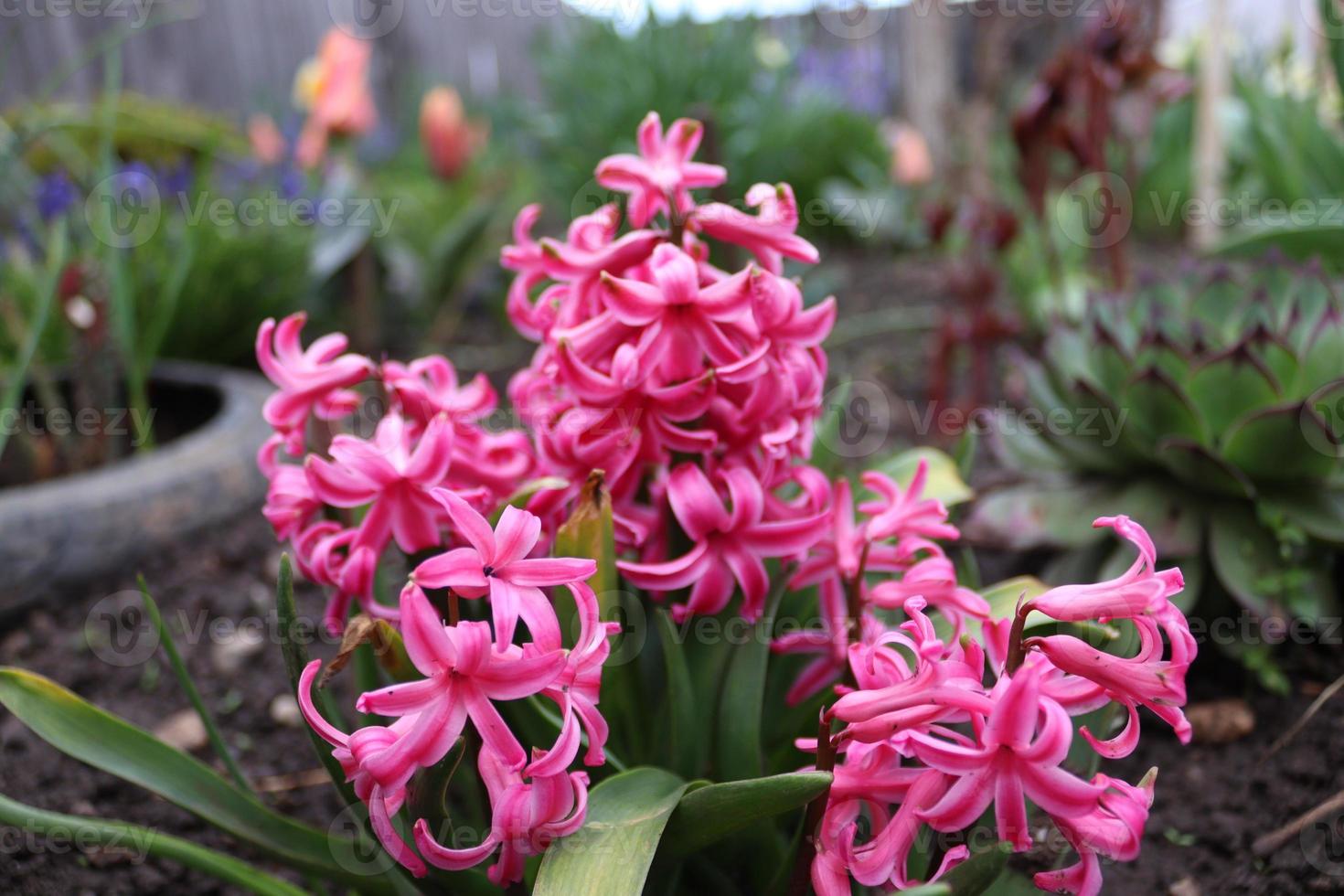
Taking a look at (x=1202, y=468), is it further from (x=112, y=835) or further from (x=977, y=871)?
(x=112, y=835)

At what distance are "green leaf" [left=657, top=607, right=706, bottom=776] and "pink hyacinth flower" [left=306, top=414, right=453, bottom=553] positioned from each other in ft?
0.74

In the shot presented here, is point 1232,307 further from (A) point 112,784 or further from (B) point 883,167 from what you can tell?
(B) point 883,167

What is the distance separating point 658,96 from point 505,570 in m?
4.01

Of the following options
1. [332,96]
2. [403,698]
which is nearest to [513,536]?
[403,698]

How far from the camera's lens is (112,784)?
1415 millimetres

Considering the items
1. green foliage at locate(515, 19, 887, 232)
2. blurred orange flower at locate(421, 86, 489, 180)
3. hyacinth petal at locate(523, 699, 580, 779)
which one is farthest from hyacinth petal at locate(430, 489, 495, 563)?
blurred orange flower at locate(421, 86, 489, 180)

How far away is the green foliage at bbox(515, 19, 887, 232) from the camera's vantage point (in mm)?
4301

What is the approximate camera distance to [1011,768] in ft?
2.24

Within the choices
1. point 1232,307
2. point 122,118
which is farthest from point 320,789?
point 122,118

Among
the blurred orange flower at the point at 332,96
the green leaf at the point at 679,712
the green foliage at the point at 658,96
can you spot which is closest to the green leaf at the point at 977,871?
the green leaf at the point at 679,712

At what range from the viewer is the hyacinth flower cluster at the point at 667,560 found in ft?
2.27

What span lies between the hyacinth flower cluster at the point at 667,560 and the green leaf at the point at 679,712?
0.05m

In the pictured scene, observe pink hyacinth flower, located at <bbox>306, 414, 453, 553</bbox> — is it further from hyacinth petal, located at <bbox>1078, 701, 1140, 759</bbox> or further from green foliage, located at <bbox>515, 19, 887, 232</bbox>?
green foliage, located at <bbox>515, 19, 887, 232</bbox>

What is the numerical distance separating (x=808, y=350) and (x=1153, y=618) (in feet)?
1.30
